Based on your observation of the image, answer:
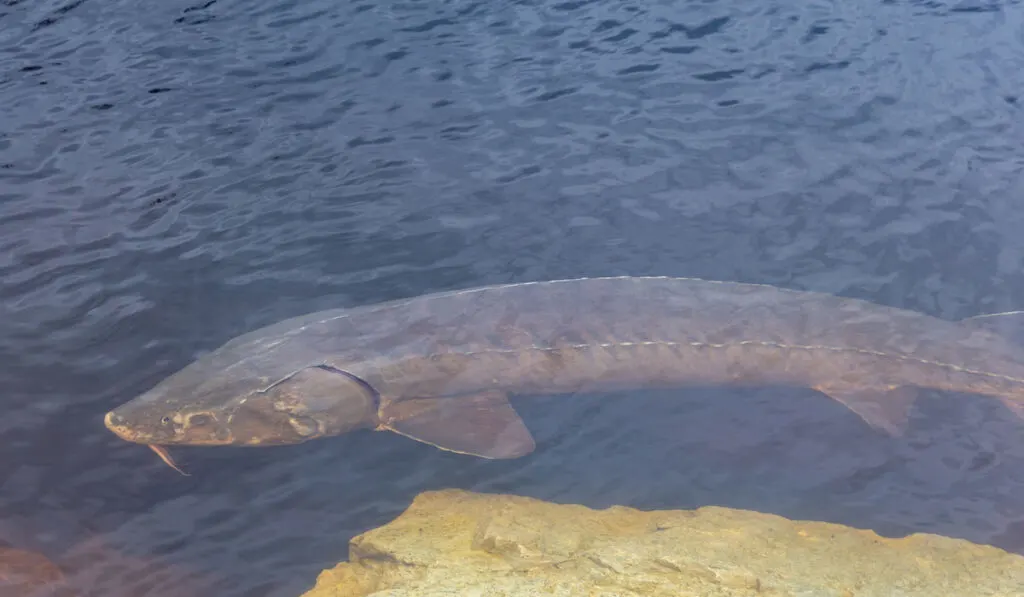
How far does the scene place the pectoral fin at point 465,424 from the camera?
613 cm

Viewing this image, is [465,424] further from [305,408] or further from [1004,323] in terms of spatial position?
[1004,323]

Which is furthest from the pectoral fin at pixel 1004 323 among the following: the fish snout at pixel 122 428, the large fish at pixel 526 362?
the fish snout at pixel 122 428

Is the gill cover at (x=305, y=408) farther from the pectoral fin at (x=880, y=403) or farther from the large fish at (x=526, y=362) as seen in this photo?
the pectoral fin at (x=880, y=403)

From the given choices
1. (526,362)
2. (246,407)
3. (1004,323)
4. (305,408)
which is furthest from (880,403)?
(246,407)

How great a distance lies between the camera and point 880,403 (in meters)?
6.37

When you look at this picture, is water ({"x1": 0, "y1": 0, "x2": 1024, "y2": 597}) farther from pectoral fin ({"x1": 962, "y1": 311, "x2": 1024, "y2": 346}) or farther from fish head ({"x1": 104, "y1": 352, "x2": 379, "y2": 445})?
pectoral fin ({"x1": 962, "y1": 311, "x2": 1024, "y2": 346})

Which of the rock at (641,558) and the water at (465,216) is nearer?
the rock at (641,558)

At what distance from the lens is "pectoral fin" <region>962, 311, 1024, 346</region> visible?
21.5 feet

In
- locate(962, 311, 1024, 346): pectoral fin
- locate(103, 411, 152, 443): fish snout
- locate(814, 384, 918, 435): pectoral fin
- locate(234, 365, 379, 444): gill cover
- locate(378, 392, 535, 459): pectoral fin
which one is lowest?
locate(814, 384, 918, 435): pectoral fin

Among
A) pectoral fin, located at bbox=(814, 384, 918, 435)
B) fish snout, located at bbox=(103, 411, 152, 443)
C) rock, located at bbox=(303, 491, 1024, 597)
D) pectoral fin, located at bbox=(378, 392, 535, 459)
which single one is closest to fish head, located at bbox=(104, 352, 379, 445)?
fish snout, located at bbox=(103, 411, 152, 443)

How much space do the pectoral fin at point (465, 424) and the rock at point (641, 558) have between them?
41 cm

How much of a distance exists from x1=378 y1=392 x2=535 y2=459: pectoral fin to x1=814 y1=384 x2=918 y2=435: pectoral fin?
214 centimetres

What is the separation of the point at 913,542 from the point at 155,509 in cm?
453

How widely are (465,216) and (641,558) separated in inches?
183
